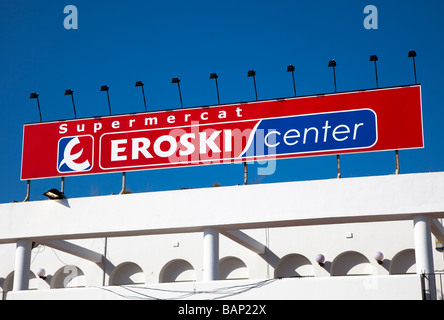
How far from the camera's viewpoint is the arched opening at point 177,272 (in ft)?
101

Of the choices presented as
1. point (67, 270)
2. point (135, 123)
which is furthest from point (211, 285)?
point (67, 270)

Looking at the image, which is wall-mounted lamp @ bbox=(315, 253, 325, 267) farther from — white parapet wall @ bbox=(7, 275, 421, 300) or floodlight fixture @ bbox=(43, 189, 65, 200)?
floodlight fixture @ bbox=(43, 189, 65, 200)

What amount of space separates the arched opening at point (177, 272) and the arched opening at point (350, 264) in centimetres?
619

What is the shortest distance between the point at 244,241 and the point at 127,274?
7382 mm

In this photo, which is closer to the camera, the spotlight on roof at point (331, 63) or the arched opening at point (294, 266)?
the spotlight on roof at point (331, 63)

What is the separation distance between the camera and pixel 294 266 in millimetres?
29500

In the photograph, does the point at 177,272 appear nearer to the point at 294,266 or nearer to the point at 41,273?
the point at 294,266

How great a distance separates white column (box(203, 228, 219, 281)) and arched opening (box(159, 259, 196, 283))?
26.5 feet

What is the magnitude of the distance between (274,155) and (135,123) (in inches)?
212

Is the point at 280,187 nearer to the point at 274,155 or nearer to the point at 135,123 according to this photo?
the point at 274,155

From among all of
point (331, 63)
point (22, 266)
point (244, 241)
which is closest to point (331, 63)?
point (331, 63)

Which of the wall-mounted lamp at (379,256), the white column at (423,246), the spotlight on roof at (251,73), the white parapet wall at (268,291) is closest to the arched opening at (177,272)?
the white parapet wall at (268,291)

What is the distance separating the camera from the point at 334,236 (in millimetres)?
28734

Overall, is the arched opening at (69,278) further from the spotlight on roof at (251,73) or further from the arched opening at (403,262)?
the arched opening at (403,262)
